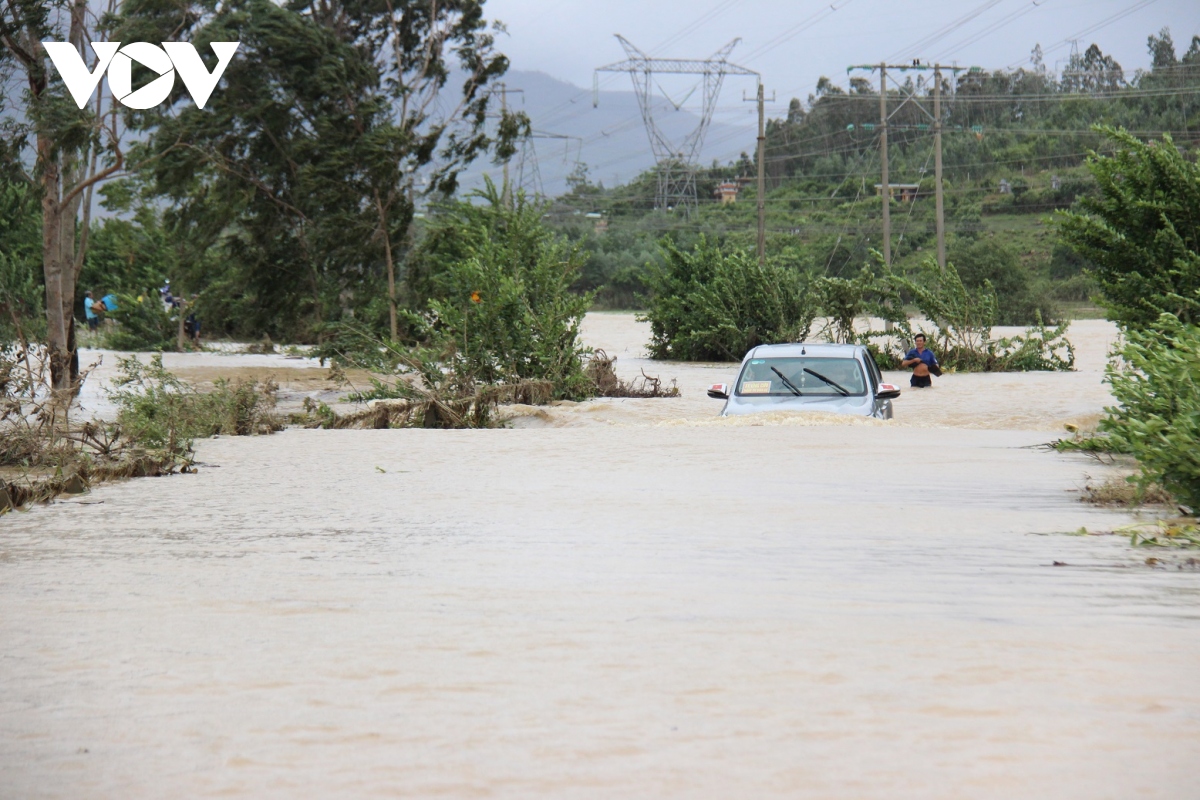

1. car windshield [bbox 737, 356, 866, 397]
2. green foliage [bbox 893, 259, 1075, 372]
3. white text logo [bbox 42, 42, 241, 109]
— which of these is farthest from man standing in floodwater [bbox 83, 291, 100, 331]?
car windshield [bbox 737, 356, 866, 397]

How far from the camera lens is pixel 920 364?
25.7m

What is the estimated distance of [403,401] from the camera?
65.6 feet

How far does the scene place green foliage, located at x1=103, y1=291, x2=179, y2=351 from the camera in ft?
148

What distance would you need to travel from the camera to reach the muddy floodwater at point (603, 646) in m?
3.65

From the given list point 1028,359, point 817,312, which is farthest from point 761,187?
point 1028,359

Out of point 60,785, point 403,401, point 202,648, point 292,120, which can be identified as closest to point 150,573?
point 202,648

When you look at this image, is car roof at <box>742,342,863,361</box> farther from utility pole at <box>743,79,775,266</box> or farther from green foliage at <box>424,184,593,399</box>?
utility pole at <box>743,79,775,266</box>

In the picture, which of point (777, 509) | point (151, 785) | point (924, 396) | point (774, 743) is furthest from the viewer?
point (924, 396)

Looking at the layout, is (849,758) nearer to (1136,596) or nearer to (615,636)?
(615,636)

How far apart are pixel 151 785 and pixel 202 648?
4.90 ft

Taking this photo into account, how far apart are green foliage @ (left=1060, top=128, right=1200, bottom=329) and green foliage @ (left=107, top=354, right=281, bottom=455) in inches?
410

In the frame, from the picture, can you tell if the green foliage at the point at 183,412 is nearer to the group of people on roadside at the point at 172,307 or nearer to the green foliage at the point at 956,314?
the green foliage at the point at 956,314

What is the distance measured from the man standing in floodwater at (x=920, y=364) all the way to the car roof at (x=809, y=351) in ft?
35.0

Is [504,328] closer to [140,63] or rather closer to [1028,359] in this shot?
[140,63]
